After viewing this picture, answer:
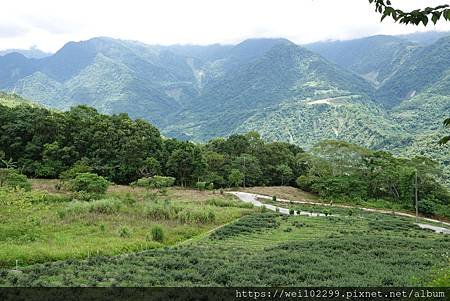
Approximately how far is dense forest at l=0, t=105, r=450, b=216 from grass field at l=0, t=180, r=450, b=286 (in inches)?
618

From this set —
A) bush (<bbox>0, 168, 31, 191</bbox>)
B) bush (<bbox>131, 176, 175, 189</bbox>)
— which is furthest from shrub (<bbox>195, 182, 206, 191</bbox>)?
bush (<bbox>0, 168, 31, 191</bbox>)

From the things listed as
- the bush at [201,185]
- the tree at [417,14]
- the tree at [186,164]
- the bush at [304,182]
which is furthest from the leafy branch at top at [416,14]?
the bush at [304,182]

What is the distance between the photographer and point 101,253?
1931 cm

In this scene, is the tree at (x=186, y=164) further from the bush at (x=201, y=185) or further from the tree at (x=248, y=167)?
the tree at (x=248, y=167)

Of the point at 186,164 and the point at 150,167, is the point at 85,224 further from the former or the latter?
the point at 186,164

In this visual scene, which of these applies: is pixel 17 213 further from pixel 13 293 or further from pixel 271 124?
pixel 271 124

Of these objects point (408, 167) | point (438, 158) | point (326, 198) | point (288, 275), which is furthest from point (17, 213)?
point (438, 158)

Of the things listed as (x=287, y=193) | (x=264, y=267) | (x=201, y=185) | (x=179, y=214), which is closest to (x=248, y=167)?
(x=287, y=193)

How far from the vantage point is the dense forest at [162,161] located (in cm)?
5141

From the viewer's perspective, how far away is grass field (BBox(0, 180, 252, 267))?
19.3 m

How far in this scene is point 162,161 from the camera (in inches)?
2219

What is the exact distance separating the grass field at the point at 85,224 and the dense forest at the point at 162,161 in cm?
1612

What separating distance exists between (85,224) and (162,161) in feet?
97.8

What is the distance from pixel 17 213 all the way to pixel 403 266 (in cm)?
2363
